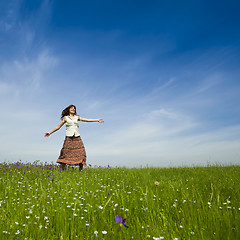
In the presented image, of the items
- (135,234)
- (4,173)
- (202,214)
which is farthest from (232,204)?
(4,173)

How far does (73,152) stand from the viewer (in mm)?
11617

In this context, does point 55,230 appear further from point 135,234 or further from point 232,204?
point 232,204

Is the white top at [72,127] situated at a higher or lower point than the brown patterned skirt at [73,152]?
higher

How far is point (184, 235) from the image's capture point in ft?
9.78

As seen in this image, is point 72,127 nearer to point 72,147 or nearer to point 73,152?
point 72,147

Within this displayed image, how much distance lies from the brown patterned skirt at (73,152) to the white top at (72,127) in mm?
246

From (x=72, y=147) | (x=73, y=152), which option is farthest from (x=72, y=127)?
(x=73, y=152)

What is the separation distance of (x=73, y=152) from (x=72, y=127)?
122 centimetres

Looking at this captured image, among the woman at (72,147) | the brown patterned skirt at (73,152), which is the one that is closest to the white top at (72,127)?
the woman at (72,147)

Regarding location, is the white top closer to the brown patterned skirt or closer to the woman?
the woman

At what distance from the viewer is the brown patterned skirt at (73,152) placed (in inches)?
456

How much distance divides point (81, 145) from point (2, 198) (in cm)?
568

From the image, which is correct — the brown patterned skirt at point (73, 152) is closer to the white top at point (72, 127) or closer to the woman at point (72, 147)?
the woman at point (72, 147)

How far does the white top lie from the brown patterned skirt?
0.25 metres
